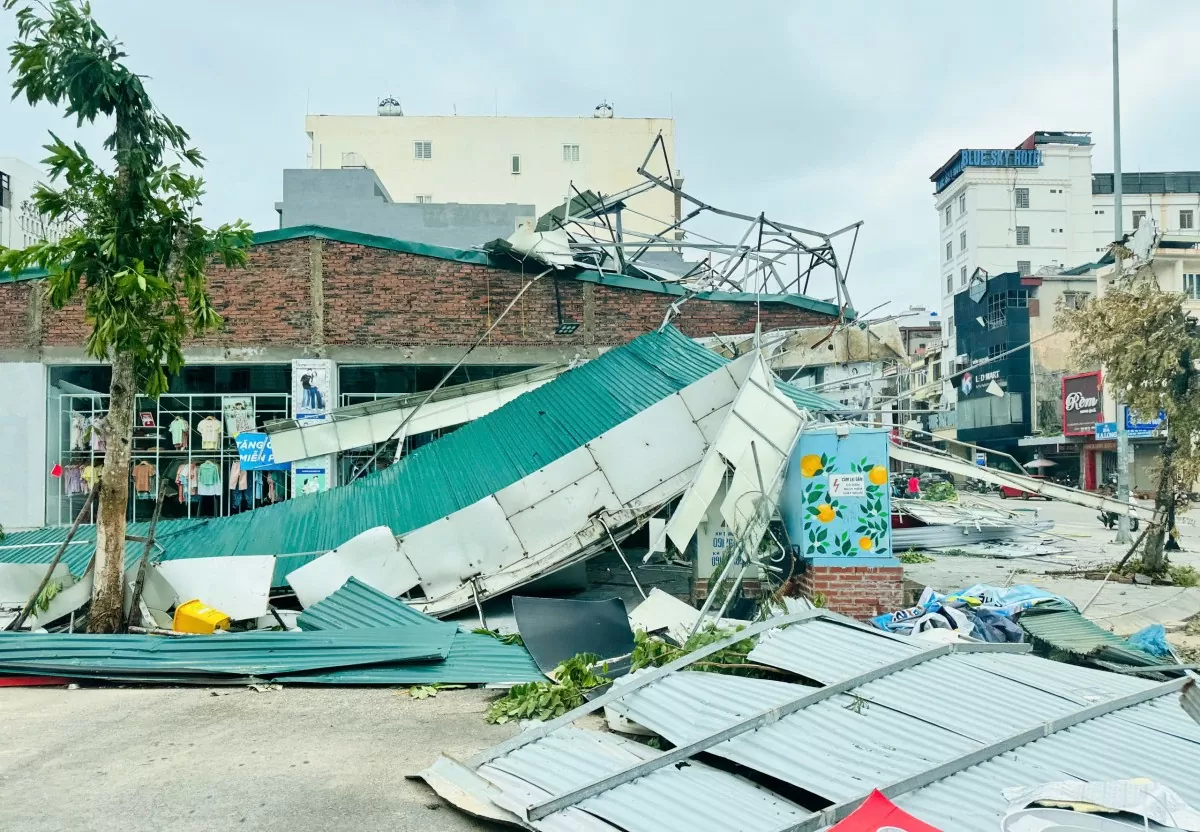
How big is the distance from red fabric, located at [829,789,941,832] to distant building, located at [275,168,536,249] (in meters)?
25.5

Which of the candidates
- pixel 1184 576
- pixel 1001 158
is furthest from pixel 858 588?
pixel 1001 158

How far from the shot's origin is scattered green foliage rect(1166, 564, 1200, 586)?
12.7 metres

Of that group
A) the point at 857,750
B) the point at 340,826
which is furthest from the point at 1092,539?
the point at 340,826

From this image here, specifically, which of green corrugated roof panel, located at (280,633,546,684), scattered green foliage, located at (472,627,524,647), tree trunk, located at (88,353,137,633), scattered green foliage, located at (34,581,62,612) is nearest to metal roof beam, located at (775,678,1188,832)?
green corrugated roof panel, located at (280,633,546,684)

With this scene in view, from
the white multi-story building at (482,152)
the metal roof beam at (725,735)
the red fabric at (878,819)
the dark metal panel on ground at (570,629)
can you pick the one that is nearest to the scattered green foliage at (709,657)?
the dark metal panel on ground at (570,629)

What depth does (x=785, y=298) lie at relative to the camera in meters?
17.0

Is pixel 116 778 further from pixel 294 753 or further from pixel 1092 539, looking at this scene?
pixel 1092 539

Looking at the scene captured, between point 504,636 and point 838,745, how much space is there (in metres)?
4.93

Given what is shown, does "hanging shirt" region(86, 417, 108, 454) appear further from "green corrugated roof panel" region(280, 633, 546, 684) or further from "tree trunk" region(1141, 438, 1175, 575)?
"tree trunk" region(1141, 438, 1175, 575)

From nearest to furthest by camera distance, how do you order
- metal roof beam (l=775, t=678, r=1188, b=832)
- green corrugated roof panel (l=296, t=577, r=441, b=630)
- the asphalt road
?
metal roof beam (l=775, t=678, r=1188, b=832) → the asphalt road → green corrugated roof panel (l=296, t=577, r=441, b=630)

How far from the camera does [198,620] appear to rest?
8.91m

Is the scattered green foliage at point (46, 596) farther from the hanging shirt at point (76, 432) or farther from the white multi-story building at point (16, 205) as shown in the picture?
the white multi-story building at point (16, 205)

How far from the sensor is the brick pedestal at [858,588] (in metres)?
9.77

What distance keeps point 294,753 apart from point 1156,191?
68.3 meters
